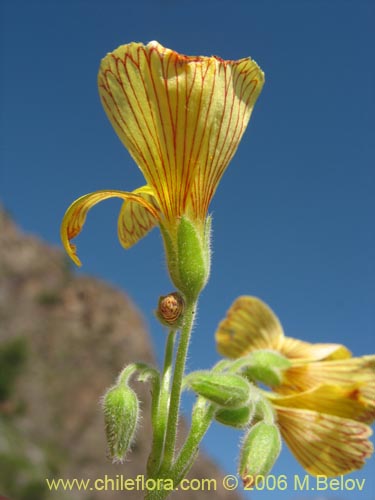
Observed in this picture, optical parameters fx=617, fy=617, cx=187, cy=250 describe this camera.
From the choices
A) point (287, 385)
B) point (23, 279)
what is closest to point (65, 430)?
point (23, 279)

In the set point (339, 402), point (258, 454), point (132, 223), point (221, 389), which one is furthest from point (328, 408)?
point (132, 223)

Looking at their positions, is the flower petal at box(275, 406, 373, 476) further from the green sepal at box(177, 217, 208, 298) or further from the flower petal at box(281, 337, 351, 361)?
the green sepal at box(177, 217, 208, 298)

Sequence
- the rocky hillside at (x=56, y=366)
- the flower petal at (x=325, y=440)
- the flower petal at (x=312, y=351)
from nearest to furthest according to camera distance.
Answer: the flower petal at (x=325, y=440)
the flower petal at (x=312, y=351)
the rocky hillside at (x=56, y=366)

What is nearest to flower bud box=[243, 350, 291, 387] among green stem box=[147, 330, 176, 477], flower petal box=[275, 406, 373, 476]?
flower petal box=[275, 406, 373, 476]

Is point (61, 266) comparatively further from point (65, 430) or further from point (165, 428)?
point (165, 428)

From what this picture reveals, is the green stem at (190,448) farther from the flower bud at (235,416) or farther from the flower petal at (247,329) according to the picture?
the flower petal at (247,329)

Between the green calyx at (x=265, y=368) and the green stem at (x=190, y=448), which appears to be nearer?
the green stem at (x=190, y=448)

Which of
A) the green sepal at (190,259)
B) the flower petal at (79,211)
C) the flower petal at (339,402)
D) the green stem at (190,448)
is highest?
the flower petal at (79,211)

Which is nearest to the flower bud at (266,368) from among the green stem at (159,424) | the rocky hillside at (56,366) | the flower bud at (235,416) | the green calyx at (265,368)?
the green calyx at (265,368)
